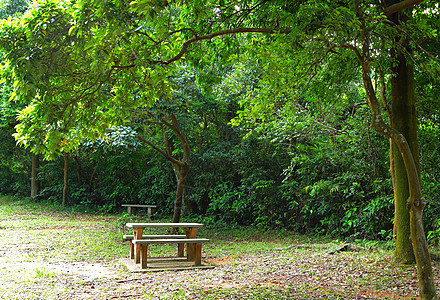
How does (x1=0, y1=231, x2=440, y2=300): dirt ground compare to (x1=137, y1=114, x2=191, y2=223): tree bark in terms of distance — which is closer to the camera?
(x1=0, y1=231, x2=440, y2=300): dirt ground

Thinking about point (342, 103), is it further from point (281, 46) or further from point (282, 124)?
point (281, 46)

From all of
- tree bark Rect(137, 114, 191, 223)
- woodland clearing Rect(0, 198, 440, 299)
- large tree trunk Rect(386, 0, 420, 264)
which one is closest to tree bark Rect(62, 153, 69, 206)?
woodland clearing Rect(0, 198, 440, 299)

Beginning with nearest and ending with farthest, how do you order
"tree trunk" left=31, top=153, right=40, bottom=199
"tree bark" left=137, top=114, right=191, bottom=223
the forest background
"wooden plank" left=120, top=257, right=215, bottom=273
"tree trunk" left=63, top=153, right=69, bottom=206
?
"wooden plank" left=120, top=257, right=215, bottom=273, the forest background, "tree bark" left=137, top=114, right=191, bottom=223, "tree trunk" left=63, top=153, right=69, bottom=206, "tree trunk" left=31, top=153, right=40, bottom=199

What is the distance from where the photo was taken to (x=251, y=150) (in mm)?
12617

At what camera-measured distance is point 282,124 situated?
977 cm

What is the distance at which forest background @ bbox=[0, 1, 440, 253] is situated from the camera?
22.9 feet

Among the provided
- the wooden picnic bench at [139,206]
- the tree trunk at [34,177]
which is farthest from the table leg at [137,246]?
the tree trunk at [34,177]

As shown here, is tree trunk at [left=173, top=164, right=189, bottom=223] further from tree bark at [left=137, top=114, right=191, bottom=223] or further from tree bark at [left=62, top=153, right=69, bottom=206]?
tree bark at [left=62, top=153, right=69, bottom=206]

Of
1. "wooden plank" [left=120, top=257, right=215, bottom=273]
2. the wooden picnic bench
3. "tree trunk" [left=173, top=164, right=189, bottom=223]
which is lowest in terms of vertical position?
"wooden plank" [left=120, top=257, right=215, bottom=273]

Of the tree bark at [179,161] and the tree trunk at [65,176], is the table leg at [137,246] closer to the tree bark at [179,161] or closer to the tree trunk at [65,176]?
the tree bark at [179,161]

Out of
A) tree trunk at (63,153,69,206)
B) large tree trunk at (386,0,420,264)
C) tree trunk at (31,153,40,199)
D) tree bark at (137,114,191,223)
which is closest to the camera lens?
large tree trunk at (386,0,420,264)

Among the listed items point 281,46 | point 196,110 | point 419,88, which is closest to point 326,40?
point 281,46

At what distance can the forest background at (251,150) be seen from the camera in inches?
274

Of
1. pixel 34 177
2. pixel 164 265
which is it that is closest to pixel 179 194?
pixel 164 265
